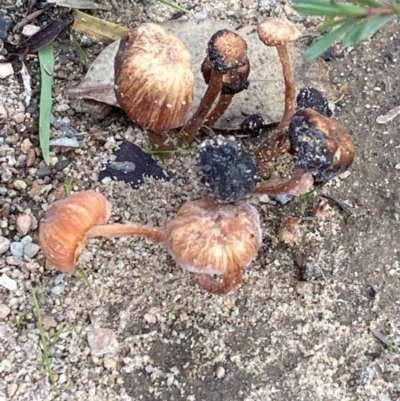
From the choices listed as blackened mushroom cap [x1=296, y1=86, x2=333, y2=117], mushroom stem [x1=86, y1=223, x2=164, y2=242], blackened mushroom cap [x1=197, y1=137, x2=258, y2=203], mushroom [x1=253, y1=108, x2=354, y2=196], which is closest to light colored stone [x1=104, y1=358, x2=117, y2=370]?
mushroom stem [x1=86, y1=223, x2=164, y2=242]

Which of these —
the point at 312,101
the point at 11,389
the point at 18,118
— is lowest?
the point at 11,389

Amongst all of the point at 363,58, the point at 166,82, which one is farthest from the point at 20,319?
the point at 363,58

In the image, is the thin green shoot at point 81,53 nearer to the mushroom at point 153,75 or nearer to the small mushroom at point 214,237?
the mushroom at point 153,75

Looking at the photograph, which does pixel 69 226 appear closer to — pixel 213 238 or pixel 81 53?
pixel 213 238

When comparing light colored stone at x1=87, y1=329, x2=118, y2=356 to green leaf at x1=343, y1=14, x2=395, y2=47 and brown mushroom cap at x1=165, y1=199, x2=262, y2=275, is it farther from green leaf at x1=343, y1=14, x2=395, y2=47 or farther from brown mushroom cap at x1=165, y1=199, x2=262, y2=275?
green leaf at x1=343, y1=14, x2=395, y2=47

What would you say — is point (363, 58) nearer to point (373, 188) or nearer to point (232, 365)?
point (373, 188)

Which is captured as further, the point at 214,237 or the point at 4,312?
the point at 4,312

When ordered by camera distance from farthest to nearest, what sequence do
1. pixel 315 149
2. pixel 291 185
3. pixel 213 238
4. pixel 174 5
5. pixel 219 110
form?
pixel 174 5 → pixel 219 110 → pixel 291 185 → pixel 315 149 → pixel 213 238

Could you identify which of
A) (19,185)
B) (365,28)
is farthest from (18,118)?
(365,28)
